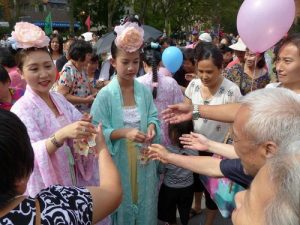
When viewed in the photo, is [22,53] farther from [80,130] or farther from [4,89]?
[4,89]

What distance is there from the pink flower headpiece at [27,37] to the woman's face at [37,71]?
0.06 meters

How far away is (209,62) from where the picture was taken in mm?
3412

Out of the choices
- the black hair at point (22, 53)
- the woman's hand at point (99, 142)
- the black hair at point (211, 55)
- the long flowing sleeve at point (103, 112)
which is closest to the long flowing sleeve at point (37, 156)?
the black hair at point (22, 53)

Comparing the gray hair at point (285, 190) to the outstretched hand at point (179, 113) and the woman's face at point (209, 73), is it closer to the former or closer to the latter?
the outstretched hand at point (179, 113)

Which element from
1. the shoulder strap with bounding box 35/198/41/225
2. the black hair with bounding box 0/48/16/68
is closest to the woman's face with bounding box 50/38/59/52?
the black hair with bounding box 0/48/16/68

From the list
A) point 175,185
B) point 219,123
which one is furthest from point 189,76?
point 175,185

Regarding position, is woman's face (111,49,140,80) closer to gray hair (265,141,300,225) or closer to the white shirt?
the white shirt

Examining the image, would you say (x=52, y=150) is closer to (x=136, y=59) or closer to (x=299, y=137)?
(x=136, y=59)

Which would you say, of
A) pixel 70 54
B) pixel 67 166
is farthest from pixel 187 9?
pixel 67 166

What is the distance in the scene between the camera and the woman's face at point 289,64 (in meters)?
2.70

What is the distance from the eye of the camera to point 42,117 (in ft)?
7.41

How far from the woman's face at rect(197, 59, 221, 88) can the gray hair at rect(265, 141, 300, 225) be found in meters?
2.38

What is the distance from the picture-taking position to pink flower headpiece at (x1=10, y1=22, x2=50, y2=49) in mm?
2246

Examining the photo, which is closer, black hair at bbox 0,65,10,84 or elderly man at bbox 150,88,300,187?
elderly man at bbox 150,88,300,187
